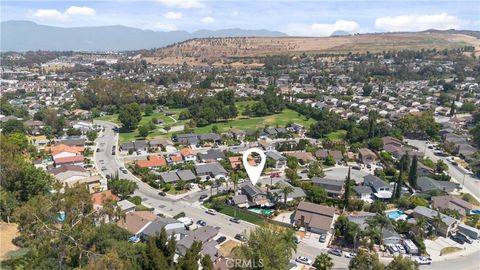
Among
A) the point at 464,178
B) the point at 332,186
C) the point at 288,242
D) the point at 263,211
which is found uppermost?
the point at 288,242

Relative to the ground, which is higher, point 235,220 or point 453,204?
point 453,204

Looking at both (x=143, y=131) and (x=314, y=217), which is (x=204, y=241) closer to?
(x=314, y=217)

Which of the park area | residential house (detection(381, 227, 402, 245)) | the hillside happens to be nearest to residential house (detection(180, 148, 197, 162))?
the park area

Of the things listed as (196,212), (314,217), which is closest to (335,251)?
(314,217)

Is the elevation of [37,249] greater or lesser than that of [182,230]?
greater

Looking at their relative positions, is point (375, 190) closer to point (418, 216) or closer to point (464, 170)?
point (418, 216)

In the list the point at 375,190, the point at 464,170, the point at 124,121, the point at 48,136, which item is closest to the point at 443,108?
the point at 464,170
